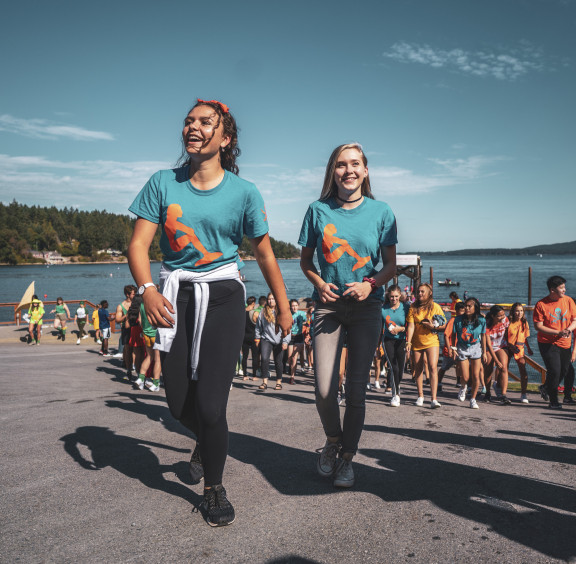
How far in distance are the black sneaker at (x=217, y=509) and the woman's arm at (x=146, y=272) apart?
982 millimetres

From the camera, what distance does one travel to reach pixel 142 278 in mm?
2641

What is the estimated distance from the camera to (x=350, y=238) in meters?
3.28

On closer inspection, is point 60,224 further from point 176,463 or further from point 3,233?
point 176,463

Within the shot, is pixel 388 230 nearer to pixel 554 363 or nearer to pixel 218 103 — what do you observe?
pixel 218 103


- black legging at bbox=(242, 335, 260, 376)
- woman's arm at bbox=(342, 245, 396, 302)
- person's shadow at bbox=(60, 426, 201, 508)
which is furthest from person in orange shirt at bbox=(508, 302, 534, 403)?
person's shadow at bbox=(60, 426, 201, 508)

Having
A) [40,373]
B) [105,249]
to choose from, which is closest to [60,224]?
[105,249]

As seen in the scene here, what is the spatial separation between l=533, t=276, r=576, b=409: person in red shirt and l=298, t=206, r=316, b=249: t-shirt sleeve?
5.01m

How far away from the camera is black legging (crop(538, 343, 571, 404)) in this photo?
23.4 feet

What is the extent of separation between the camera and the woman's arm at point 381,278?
122 inches

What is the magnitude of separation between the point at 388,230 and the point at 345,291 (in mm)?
581

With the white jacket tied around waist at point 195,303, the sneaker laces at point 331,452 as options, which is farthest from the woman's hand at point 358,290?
the sneaker laces at point 331,452

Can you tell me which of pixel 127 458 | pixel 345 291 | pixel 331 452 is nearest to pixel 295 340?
pixel 127 458

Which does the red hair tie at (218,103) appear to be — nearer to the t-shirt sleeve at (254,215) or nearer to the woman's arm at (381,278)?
the t-shirt sleeve at (254,215)

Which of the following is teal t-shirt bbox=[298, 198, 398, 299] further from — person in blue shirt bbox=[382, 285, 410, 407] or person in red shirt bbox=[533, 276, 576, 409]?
person in red shirt bbox=[533, 276, 576, 409]
